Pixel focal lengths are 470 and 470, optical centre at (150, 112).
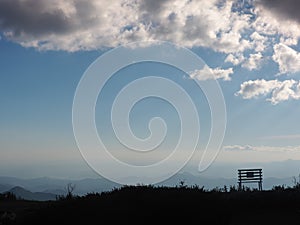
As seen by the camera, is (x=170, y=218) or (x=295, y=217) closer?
(x=170, y=218)

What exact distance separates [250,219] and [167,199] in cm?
578

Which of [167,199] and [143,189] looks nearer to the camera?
[167,199]


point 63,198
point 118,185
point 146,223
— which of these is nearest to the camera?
point 146,223

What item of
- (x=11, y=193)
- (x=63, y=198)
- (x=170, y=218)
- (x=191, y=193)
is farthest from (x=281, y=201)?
(x=11, y=193)

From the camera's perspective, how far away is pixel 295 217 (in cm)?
1872

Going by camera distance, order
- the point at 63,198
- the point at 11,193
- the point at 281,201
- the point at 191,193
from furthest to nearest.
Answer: the point at 11,193
the point at 281,201
the point at 63,198
the point at 191,193

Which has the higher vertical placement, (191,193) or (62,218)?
(191,193)

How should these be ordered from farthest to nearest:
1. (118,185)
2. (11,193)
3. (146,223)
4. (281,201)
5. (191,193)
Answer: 1. (11,193)
2. (281,201)
3. (118,185)
4. (191,193)
5. (146,223)

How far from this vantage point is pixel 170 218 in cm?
1391

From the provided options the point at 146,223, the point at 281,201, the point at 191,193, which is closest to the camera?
the point at 146,223

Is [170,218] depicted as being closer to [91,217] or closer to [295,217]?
[91,217]

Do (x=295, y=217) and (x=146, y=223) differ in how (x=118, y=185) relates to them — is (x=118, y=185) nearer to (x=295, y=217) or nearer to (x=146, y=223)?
(x=146, y=223)

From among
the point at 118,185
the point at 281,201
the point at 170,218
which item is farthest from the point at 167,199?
the point at 281,201

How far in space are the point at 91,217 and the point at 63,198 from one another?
104 inches
